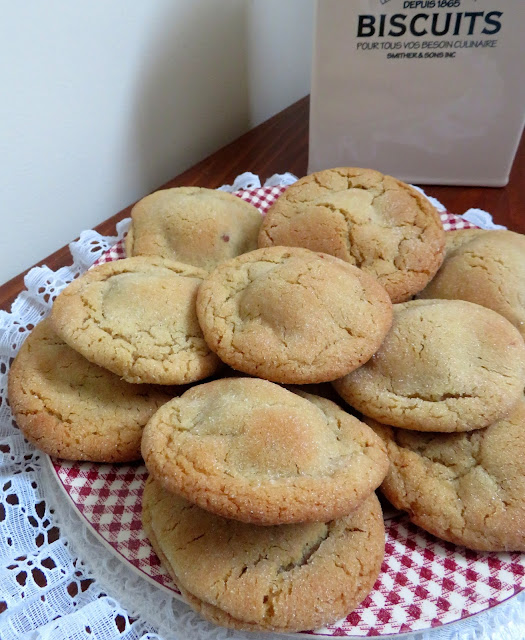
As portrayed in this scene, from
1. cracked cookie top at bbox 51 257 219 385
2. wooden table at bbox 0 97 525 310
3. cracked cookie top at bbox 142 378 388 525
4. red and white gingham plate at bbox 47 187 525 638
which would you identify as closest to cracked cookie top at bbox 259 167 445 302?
cracked cookie top at bbox 51 257 219 385


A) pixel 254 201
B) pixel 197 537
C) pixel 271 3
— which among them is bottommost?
pixel 197 537

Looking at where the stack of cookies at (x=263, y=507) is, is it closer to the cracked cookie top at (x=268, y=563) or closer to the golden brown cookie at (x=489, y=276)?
the cracked cookie top at (x=268, y=563)

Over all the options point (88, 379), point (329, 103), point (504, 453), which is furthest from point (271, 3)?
point (504, 453)

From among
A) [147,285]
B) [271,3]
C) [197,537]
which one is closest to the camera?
[197,537]

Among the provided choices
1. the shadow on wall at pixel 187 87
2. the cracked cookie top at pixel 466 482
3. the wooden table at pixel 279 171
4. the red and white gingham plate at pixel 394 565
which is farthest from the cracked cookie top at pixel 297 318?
the shadow on wall at pixel 187 87

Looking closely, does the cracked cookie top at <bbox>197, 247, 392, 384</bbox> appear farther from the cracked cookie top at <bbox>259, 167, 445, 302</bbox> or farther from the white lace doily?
the white lace doily

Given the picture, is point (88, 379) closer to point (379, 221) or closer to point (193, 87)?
point (379, 221)
